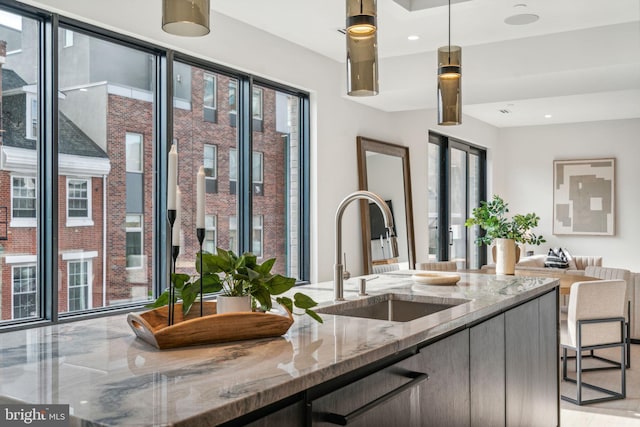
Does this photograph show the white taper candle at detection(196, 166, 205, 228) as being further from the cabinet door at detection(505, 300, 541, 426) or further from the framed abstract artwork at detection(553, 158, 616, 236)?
the framed abstract artwork at detection(553, 158, 616, 236)

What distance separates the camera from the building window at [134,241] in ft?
11.8

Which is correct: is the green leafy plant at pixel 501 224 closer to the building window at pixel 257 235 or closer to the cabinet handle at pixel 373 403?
the building window at pixel 257 235

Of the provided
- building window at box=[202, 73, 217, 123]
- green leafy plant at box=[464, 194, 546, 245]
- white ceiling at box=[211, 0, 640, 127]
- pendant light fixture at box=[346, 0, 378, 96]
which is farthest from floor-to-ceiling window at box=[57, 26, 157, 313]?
green leafy plant at box=[464, 194, 546, 245]

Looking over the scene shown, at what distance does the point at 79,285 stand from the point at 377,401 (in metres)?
2.39

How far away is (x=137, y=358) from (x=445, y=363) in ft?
3.25

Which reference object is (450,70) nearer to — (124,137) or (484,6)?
(484,6)

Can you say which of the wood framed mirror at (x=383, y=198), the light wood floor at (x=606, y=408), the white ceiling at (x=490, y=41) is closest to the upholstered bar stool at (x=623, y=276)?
the light wood floor at (x=606, y=408)

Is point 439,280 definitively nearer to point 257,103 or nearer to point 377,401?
point 377,401

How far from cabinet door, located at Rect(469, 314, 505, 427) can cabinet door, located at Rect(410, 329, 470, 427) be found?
0.07 meters

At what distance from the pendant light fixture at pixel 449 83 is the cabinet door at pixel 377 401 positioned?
144 cm

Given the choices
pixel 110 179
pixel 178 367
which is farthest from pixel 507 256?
pixel 178 367

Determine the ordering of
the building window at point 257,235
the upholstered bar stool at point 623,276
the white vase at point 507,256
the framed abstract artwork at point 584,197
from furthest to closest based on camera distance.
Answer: the framed abstract artwork at point 584,197, the upholstered bar stool at point 623,276, the building window at point 257,235, the white vase at point 507,256

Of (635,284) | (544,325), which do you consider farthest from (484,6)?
(635,284)

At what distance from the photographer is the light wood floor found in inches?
145
